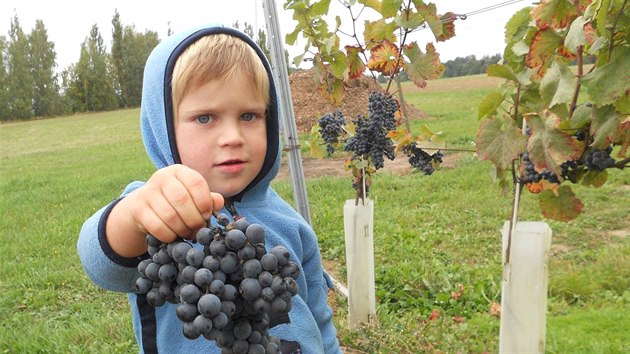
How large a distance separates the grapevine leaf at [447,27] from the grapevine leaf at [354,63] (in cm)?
40

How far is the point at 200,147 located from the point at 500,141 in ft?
2.97

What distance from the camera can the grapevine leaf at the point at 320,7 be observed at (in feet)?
8.48

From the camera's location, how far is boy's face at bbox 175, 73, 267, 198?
1137mm

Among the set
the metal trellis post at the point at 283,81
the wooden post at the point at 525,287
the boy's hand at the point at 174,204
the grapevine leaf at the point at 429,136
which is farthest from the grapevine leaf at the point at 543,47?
the metal trellis post at the point at 283,81

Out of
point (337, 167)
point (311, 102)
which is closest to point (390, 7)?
point (337, 167)

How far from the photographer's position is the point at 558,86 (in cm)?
150

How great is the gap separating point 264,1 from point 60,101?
158ft

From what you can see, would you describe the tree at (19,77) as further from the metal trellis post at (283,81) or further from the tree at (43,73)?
the metal trellis post at (283,81)

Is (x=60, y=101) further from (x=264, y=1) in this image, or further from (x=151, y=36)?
(x=264, y=1)

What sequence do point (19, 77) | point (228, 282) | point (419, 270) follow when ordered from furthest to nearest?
point (19, 77), point (419, 270), point (228, 282)

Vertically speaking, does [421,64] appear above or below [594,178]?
above

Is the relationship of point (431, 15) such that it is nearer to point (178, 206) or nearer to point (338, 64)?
point (338, 64)

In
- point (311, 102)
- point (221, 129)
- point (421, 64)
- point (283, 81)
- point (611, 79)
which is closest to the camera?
point (221, 129)

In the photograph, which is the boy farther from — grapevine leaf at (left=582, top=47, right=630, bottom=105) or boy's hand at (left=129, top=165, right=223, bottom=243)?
grapevine leaf at (left=582, top=47, right=630, bottom=105)
